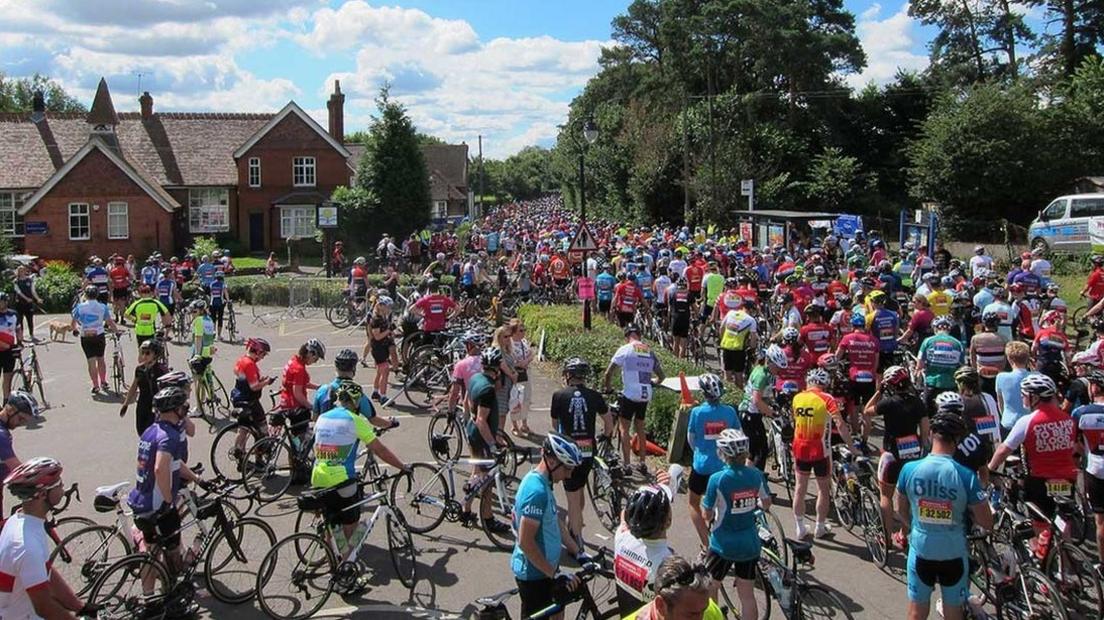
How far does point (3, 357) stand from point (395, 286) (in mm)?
9218

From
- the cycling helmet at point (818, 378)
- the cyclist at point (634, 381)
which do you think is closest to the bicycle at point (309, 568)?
the cyclist at point (634, 381)

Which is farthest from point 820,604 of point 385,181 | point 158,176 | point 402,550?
point 158,176

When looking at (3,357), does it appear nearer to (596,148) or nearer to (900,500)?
(900,500)

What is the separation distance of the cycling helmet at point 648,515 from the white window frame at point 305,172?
152 ft

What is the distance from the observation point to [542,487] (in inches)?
216

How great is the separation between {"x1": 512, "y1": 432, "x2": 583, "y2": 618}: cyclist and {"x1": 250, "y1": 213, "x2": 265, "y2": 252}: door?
4583 centimetres

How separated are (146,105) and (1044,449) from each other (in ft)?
169

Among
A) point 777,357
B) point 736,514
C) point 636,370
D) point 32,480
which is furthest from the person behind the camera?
point 636,370

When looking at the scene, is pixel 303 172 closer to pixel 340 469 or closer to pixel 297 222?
pixel 297 222

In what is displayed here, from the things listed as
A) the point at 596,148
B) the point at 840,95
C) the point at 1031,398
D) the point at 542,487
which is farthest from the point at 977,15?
the point at 542,487

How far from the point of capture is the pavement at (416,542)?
7367 millimetres

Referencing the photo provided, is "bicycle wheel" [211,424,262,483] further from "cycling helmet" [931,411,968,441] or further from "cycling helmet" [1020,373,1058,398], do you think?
"cycling helmet" [1020,373,1058,398]

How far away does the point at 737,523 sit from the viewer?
20.1 feet

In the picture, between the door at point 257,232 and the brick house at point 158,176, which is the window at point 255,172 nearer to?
the brick house at point 158,176
